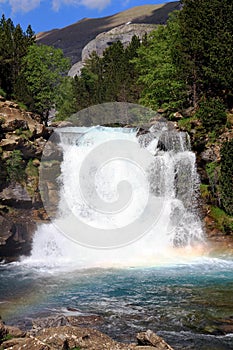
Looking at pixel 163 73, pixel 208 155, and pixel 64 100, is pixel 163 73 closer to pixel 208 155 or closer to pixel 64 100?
pixel 208 155

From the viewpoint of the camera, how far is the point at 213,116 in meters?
30.6

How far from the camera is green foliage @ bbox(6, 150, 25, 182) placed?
28312 mm

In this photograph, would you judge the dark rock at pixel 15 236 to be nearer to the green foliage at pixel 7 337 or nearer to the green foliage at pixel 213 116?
the green foliage at pixel 7 337

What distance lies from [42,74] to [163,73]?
58.1ft

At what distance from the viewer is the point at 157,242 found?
2656 cm

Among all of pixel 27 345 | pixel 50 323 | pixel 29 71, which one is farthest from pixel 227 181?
pixel 29 71

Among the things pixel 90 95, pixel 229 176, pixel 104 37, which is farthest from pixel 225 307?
pixel 104 37

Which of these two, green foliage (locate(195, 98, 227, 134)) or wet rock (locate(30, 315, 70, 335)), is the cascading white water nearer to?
green foliage (locate(195, 98, 227, 134))

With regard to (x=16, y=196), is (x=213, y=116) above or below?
above

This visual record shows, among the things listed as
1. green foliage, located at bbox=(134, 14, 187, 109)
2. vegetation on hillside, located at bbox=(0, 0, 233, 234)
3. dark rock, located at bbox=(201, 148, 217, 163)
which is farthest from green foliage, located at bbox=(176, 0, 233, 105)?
dark rock, located at bbox=(201, 148, 217, 163)

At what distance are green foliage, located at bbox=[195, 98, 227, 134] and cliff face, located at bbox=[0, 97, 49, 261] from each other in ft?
46.3

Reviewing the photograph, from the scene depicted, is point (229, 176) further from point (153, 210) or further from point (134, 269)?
point (134, 269)

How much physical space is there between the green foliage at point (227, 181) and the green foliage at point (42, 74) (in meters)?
27.7

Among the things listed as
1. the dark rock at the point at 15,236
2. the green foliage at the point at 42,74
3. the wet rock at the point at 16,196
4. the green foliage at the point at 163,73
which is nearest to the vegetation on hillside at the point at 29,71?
the green foliage at the point at 42,74
